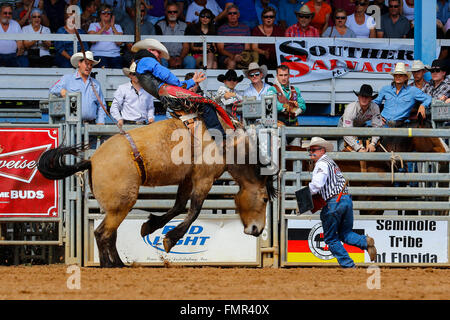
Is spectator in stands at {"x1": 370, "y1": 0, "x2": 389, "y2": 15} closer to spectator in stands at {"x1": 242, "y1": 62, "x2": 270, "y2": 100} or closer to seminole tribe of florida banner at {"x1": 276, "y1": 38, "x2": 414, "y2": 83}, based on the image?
seminole tribe of florida banner at {"x1": 276, "y1": 38, "x2": 414, "y2": 83}

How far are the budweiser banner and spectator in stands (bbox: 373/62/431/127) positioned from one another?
4377mm

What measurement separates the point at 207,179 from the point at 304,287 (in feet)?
6.41

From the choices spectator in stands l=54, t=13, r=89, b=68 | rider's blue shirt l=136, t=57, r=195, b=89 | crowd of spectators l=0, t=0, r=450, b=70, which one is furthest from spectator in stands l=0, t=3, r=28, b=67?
rider's blue shirt l=136, t=57, r=195, b=89

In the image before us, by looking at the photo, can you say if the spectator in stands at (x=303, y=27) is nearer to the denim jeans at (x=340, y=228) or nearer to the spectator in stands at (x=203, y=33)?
the spectator in stands at (x=203, y=33)

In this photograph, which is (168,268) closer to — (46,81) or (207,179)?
(207,179)

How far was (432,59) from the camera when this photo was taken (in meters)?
12.5

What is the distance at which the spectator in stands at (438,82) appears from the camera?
1169cm

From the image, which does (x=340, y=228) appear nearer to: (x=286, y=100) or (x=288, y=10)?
(x=286, y=100)

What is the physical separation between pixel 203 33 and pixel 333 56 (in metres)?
2.10

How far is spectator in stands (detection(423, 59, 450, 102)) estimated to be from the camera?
11688 mm

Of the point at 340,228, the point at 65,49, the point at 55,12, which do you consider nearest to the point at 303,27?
the point at 65,49

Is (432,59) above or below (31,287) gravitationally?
above

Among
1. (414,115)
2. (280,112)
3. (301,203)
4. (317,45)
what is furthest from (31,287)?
(317,45)
